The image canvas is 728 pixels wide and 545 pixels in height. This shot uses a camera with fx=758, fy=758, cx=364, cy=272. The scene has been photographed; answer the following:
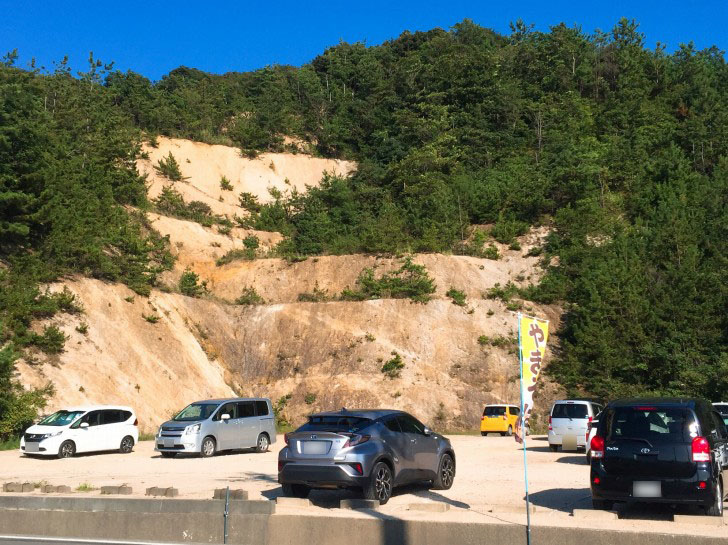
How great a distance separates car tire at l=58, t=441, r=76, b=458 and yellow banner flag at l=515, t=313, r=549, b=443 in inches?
712

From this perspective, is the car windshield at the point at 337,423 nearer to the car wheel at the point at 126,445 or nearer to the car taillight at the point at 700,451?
the car taillight at the point at 700,451

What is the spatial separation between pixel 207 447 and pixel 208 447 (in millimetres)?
53

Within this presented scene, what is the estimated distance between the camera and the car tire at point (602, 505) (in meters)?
12.0

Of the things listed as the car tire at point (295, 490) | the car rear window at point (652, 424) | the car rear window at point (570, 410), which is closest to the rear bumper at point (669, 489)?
the car rear window at point (652, 424)

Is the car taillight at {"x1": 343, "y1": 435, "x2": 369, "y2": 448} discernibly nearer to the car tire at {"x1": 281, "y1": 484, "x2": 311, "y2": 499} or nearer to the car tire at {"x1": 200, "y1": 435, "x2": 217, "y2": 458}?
the car tire at {"x1": 281, "y1": 484, "x2": 311, "y2": 499}

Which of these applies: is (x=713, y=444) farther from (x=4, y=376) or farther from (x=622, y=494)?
(x=4, y=376)

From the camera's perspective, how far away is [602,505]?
12.1 metres

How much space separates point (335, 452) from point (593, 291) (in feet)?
109

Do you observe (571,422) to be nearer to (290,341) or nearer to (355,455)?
(355,455)

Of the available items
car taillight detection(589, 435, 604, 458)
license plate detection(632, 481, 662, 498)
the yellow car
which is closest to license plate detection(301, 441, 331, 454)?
car taillight detection(589, 435, 604, 458)

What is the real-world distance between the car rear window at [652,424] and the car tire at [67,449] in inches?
746

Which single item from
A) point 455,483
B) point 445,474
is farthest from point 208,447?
point 445,474

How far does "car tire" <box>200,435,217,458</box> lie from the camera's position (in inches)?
939

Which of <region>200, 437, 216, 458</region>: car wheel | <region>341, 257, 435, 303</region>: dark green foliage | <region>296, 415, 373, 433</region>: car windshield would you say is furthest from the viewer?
<region>341, 257, 435, 303</region>: dark green foliage
